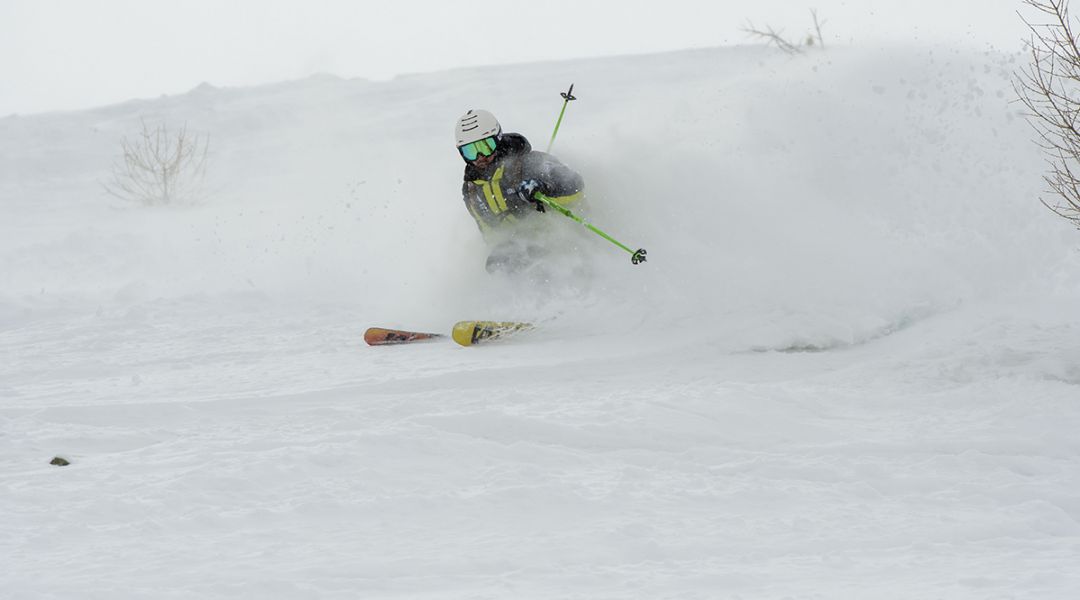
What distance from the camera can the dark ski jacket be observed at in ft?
25.4

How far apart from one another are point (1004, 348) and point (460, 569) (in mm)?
4025

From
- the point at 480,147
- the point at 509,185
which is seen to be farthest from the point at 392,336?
the point at 480,147

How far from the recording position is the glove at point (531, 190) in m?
7.68

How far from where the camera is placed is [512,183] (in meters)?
7.81

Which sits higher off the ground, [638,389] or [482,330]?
[482,330]

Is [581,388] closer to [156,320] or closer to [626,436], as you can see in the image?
[626,436]

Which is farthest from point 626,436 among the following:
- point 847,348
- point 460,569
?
point 847,348

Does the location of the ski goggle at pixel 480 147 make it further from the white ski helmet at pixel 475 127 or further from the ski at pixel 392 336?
the ski at pixel 392 336

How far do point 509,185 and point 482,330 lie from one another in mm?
1336

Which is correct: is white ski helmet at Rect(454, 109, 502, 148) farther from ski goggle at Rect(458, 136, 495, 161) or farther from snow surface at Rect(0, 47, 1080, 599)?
snow surface at Rect(0, 47, 1080, 599)

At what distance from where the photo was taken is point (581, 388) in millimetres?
5820

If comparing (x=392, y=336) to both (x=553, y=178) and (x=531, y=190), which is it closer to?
(x=531, y=190)

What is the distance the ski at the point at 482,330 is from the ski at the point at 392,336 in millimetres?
360

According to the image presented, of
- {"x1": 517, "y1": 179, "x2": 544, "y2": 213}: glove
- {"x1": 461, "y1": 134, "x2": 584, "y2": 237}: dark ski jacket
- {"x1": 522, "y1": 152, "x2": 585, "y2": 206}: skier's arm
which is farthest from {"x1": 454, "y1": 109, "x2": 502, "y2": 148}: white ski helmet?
{"x1": 517, "y1": 179, "x2": 544, "y2": 213}: glove
